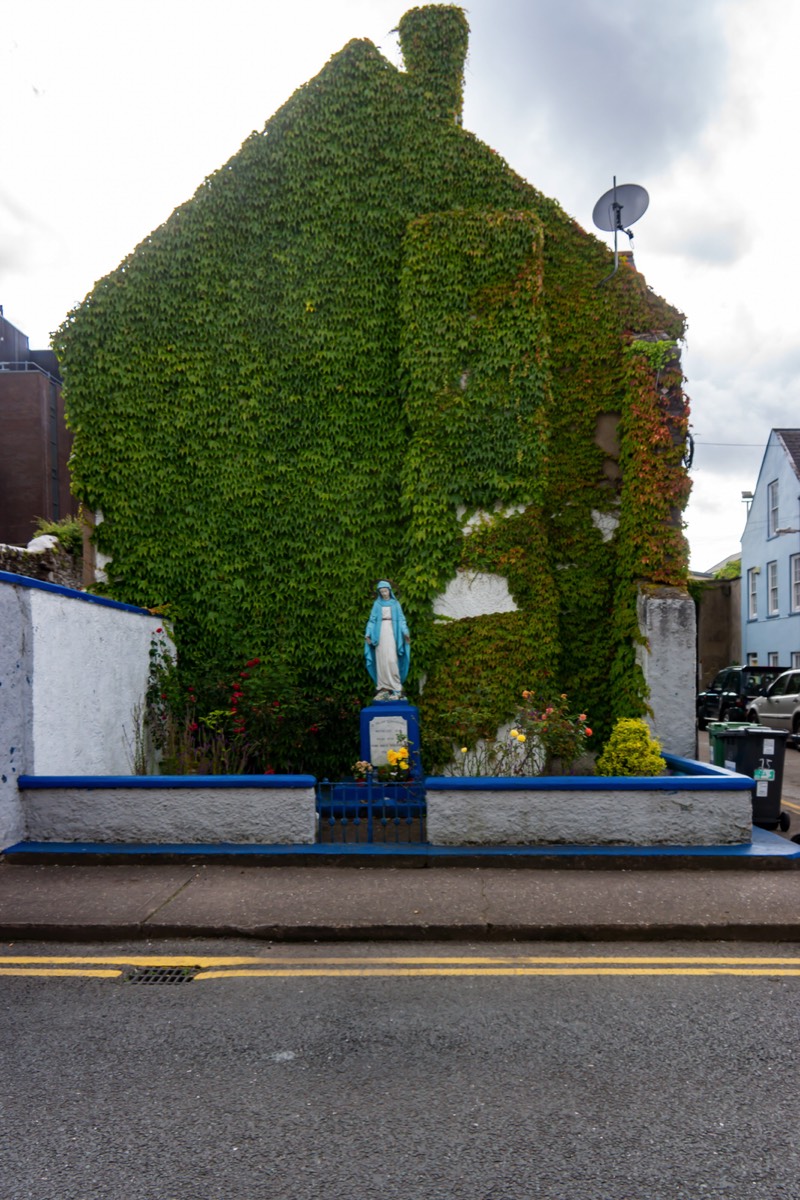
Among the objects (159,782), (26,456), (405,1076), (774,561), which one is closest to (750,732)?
(159,782)

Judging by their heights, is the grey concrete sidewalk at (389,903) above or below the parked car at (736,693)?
below

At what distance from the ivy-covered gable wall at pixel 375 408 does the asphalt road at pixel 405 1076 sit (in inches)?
267

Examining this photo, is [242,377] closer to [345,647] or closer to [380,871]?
[345,647]

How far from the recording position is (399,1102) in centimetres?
353

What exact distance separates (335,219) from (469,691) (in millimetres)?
7634

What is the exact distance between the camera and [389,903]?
612 cm

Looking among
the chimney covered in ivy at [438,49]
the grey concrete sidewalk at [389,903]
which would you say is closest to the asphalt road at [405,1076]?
the grey concrete sidewalk at [389,903]

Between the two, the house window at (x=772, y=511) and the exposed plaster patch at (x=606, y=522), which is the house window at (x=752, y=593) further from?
the exposed plaster patch at (x=606, y=522)

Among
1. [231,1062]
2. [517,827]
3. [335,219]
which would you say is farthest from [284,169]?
[231,1062]

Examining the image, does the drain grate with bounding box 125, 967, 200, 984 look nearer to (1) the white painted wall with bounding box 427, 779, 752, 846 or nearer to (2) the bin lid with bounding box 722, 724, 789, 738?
(1) the white painted wall with bounding box 427, 779, 752, 846

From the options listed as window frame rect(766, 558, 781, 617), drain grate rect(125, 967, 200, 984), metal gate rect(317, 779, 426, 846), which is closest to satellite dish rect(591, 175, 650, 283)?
metal gate rect(317, 779, 426, 846)

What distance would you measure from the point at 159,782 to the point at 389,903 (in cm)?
260

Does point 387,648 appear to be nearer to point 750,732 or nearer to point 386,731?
point 386,731

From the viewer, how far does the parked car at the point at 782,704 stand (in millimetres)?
18734
